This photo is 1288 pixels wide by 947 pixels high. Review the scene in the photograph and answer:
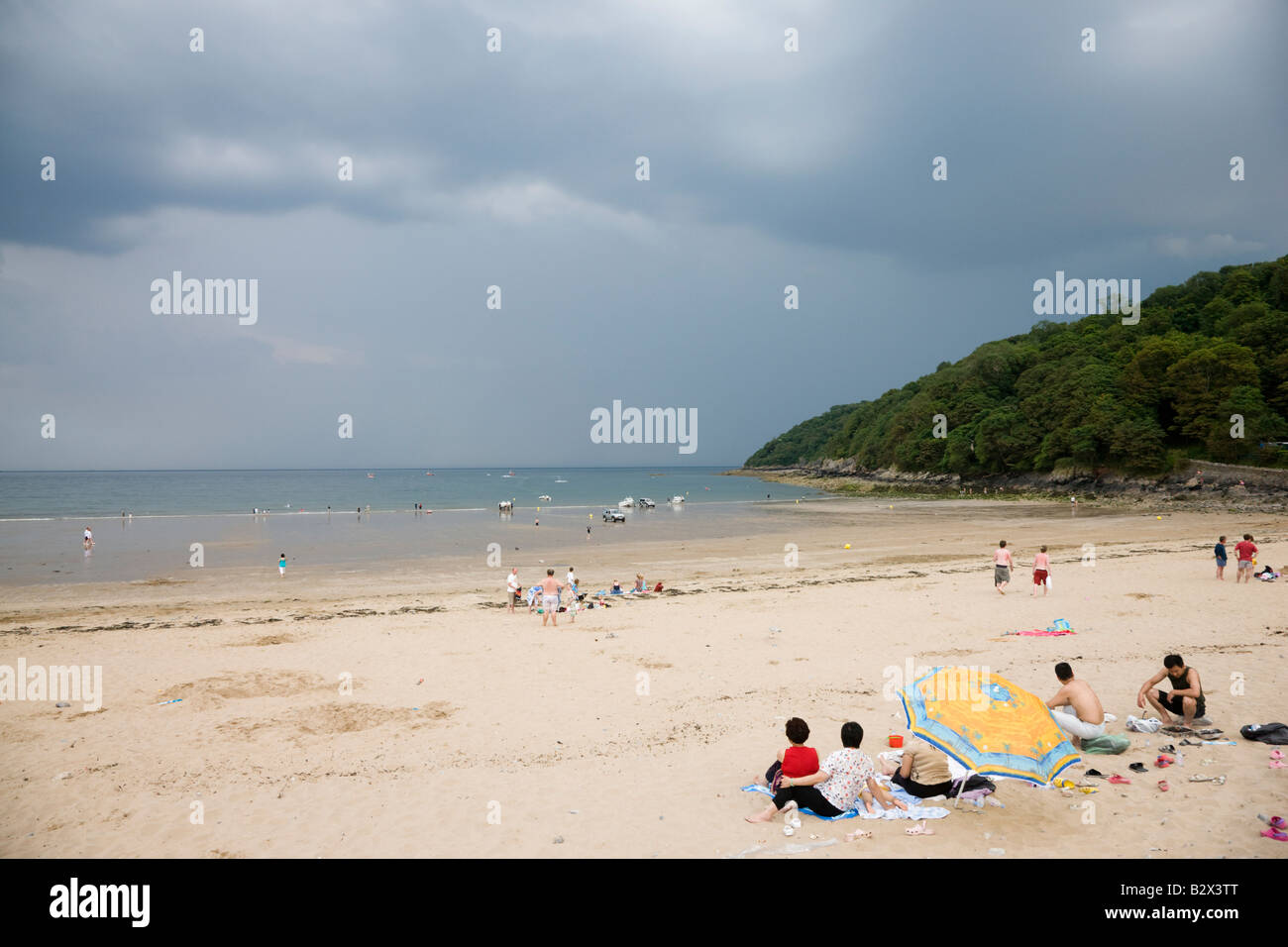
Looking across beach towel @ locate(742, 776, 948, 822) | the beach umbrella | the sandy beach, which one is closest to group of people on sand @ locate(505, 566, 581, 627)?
the sandy beach

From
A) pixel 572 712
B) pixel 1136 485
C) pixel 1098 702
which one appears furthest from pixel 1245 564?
pixel 1136 485

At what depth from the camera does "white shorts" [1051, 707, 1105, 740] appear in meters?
7.87

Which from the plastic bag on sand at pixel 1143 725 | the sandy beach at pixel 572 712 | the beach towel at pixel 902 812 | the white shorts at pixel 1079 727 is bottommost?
the sandy beach at pixel 572 712

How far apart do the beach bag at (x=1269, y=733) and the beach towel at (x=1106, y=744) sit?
5.04 feet

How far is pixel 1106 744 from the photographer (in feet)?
25.6

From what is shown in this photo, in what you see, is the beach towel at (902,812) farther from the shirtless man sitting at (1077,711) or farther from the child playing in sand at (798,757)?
the shirtless man sitting at (1077,711)

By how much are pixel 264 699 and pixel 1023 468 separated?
322ft

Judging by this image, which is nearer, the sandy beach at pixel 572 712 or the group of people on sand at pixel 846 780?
the sandy beach at pixel 572 712

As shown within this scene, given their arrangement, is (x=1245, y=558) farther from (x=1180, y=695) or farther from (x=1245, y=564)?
(x=1180, y=695)

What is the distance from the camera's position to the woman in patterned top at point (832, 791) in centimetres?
654

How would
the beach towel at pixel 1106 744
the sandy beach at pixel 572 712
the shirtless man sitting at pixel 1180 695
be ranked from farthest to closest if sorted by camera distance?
the shirtless man sitting at pixel 1180 695 → the beach towel at pixel 1106 744 → the sandy beach at pixel 572 712

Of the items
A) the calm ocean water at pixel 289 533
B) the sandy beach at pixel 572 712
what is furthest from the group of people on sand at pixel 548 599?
the calm ocean water at pixel 289 533

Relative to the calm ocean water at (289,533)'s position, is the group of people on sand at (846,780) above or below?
above
